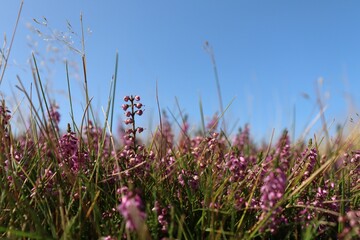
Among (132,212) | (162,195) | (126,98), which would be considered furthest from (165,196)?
(132,212)

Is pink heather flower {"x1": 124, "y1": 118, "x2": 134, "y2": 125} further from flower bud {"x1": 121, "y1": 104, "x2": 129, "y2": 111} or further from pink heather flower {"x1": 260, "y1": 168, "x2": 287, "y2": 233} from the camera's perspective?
pink heather flower {"x1": 260, "y1": 168, "x2": 287, "y2": 233}

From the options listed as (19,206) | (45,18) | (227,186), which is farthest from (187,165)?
(45,18)

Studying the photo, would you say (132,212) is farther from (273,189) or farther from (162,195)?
(162,195)

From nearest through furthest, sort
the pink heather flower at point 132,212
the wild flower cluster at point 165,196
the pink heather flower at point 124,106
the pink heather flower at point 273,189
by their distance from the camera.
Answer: the pink heather flower at point 132,212 → the pink heather flower at point 273,189 → the wild flower cluster at point 165,196 → the pink heather flower at point 124,106

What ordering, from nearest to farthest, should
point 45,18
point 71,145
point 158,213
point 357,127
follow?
point 158,213 < point 71,145 < point 45,18 < point 357,127

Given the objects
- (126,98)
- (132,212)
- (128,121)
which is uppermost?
(126,98)

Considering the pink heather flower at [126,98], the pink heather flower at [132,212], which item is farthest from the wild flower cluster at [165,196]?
the pink heather flower at [132,212]

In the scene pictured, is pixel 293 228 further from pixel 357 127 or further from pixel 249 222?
pixel 357 127

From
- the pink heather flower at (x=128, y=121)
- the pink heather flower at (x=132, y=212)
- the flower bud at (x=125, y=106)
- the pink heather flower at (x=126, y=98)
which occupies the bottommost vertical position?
the pink heather flower at (x=132, y=212)

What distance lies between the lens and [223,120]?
3.39 m

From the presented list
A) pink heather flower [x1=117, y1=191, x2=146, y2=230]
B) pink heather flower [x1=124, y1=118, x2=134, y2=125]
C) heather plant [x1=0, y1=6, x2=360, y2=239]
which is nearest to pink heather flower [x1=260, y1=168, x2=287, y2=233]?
heather plant [x1=0, y1=6, x2=360, y2=239]

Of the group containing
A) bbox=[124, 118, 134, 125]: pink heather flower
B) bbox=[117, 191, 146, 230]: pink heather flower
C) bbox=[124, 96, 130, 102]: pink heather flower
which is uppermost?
bbox=[124, 96, 130, 102]: pink heather flower

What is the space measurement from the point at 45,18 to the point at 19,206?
1441 mm

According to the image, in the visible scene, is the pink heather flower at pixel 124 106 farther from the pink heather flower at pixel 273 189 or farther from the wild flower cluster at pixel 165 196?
the pink heather flower at pixel 273 189
